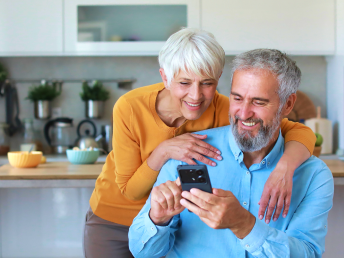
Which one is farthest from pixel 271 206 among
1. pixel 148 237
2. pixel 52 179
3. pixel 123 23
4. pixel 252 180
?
pixel 123 23

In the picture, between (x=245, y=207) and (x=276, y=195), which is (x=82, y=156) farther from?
(x=276, y=195)

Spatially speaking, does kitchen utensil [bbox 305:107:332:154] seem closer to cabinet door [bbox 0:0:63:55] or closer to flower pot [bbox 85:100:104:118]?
flower pot [bbox 85:100:104:118]

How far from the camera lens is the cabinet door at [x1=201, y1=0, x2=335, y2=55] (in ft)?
9.30

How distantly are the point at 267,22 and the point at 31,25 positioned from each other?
1921mm

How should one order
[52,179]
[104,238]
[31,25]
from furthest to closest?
[31,25] → [52,179] → [104,238]

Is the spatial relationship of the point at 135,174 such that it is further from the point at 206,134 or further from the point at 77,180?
the point at 77,180

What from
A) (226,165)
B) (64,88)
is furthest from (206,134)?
(64,88)

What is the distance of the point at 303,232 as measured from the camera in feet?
3.46

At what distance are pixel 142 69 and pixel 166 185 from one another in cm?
248

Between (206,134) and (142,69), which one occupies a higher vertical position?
(142,69)

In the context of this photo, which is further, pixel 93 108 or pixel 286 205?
pixel 93 108

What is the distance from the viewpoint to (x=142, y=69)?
3271 millimetres

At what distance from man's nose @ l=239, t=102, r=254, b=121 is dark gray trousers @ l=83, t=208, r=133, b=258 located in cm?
78

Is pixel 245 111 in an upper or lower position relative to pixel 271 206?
upper
